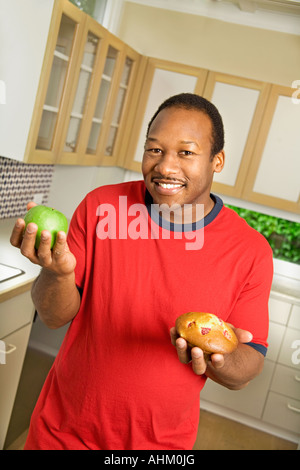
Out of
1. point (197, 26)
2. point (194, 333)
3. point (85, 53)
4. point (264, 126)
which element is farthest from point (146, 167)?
point (197, 26)

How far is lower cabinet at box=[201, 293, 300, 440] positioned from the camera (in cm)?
310

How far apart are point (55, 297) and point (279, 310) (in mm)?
2276

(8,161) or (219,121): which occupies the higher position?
(219,121)

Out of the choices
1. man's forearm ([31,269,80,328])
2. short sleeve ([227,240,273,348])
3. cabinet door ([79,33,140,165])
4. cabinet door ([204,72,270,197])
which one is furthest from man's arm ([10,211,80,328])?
cabinet door ([204,72,270,197])

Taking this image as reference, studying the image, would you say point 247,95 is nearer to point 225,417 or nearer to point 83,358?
point 225,417

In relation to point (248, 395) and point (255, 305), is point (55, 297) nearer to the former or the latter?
point (255, 305)

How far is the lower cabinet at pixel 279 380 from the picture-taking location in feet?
10.2

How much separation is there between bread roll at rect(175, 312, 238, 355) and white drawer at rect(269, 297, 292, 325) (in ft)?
7.10

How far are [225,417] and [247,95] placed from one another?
2.06 m

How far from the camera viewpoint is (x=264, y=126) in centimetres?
314

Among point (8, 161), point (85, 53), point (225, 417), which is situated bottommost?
point (225, 417)

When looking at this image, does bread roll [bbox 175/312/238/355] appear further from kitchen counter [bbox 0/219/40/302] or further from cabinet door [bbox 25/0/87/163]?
cabinet door [bbox 25/0/87/163]

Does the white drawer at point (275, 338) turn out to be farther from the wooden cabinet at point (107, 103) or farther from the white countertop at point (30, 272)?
the wooden cabinet at point (107, 103)

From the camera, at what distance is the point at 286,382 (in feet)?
10.3
